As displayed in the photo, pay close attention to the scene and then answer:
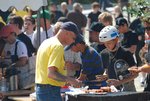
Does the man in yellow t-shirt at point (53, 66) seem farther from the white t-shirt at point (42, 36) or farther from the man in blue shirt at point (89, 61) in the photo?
Result: the white t-shirt at point (42, 36)

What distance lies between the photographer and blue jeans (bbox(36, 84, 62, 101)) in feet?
26.4

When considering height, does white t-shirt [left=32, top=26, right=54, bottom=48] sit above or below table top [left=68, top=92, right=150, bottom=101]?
above

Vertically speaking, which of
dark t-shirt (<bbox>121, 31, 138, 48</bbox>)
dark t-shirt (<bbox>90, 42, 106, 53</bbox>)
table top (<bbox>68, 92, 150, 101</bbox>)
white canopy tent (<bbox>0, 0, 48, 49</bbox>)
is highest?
white canopy tent (<bbox>0, 0, 48, 49</bbox>)

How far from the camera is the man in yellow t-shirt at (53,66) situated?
7941 mm

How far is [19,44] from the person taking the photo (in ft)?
35.1

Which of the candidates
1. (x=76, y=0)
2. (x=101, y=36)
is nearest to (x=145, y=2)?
(x=101, y=36)

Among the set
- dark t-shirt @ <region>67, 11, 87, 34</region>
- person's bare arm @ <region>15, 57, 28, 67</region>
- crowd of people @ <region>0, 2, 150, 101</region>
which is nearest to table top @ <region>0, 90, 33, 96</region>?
crowd of people @ <region>0, 2, 150, 101</region>

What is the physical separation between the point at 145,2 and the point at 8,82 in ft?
9.91

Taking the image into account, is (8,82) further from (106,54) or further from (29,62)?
(106,54)

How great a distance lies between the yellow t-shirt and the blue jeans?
51 millimetres

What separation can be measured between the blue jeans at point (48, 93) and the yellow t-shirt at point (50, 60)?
0.05m

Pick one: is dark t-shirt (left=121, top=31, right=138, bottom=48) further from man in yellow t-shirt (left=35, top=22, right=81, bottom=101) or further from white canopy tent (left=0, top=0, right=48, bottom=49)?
man in yellow t-shirt (left=35, top=22, right=81, bottom=101)

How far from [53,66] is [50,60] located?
0.30 ft

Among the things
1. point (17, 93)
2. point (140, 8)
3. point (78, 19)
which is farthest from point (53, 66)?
point (78, 19)
